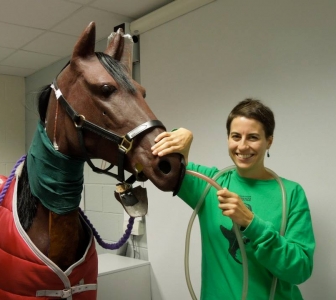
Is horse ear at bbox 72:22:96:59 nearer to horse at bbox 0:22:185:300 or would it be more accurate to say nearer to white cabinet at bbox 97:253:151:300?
horse at bbox 0:22:185:300

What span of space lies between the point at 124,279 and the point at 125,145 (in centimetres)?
159

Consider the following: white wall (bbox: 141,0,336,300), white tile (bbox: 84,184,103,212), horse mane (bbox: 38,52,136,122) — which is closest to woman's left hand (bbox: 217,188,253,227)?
horse mane (bbox: 38,52,136,122)

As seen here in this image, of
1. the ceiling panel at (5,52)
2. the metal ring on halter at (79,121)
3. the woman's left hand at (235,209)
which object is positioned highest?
the ceiling panel at (5,52)

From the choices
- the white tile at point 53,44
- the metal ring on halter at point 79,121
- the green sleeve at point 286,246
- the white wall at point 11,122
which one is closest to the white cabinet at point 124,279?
the green sleeve at point 286,246

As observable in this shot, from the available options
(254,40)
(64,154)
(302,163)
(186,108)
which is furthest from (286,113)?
(64,154)

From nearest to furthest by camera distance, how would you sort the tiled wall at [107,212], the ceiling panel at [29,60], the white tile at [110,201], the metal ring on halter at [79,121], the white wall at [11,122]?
the metal ring on halter at [79,121]
the tiled wall at [107,212]
the white tile at [110,201]
the ceiling panel at [29,60]
the white wall at [11,122]

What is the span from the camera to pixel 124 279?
2.17m

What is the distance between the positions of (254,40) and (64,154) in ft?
4.02

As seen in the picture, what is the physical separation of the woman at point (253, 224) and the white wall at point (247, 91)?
407 mm

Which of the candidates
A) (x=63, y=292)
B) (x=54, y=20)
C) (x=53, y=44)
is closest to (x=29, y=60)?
(x=53, y=44)

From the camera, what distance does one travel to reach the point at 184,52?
2.10m

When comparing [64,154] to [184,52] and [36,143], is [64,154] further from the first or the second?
[184,52]

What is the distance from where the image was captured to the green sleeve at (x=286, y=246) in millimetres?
993

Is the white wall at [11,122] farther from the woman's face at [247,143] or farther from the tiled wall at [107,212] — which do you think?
the woman's face at [247,143]
